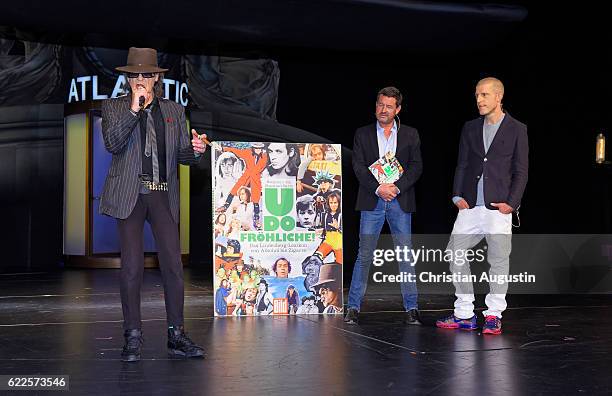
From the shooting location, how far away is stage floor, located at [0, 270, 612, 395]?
9.35 feet

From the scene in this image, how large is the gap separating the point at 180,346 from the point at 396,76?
26.4 ft

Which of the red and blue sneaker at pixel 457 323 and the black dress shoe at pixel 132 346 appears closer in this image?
the black dress shoe at pixel 132 346

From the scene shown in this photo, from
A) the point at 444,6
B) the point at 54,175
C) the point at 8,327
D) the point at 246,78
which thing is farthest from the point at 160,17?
the point at 8,327

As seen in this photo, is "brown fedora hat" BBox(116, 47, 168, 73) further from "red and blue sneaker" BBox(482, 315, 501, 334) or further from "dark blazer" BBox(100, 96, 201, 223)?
"red and blue sneaker" BBox(482, 315, 501, 334)

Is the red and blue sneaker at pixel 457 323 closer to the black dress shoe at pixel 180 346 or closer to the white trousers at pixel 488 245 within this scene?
the white trousers at pixel 488 245

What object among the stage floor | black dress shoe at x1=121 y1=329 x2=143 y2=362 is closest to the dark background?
the stage floor

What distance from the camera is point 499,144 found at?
4.27 meters

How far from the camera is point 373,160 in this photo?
4727mm

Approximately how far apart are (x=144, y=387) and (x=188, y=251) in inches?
308

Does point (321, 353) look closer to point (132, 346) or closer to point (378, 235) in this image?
point (132, 346)

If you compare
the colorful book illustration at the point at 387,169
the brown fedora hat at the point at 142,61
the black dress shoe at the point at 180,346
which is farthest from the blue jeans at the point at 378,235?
the brown fedora hat at the point at 142,61

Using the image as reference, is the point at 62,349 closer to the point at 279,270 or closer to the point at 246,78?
the point at 279,270

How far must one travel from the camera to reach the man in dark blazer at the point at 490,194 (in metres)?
4.23

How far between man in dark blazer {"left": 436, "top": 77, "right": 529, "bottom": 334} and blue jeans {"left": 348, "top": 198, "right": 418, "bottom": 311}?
28 cm
